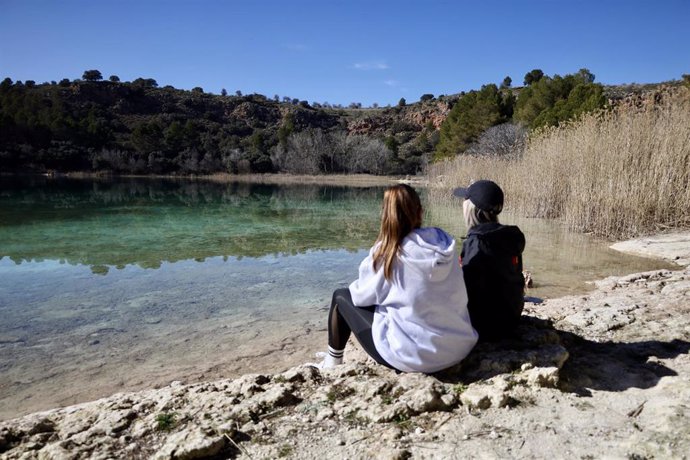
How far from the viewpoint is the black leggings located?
247cm

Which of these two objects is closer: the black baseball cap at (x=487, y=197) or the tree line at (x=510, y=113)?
the black baseball cap at (x=487, y=197)

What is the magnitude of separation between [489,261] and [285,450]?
53.6 inches

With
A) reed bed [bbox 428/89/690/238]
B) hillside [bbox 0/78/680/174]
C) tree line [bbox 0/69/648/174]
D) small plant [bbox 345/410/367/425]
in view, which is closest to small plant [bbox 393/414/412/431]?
small plant [bbox 345/410/367/425]

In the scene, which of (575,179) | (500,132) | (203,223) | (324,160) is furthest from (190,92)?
(575,179)

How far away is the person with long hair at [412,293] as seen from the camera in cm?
218

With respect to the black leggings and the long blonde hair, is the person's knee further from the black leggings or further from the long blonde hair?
the long blonde hair

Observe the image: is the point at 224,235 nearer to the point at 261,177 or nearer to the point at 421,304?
the point at 421,304

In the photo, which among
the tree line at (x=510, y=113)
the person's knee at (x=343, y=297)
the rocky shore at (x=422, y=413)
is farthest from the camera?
the tree line at (x=510, y=113)

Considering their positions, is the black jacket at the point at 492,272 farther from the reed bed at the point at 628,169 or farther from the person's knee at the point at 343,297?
the reed bed at the point at 628,169

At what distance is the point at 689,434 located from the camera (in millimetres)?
1792

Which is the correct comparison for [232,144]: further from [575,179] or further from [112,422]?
[112,422]

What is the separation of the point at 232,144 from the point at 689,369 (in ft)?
147

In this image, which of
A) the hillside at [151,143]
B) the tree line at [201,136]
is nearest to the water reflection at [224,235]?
the tree line at [201,136]

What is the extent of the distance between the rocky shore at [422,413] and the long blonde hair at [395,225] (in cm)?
63
